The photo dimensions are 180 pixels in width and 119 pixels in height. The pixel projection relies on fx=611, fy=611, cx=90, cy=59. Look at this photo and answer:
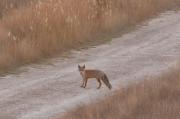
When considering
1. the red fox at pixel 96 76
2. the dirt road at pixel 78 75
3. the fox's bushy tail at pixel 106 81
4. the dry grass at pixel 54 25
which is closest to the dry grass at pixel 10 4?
the dry grass at pixel 54 25

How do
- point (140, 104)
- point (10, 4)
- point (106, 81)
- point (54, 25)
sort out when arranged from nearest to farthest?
point (140, 104) < point (106, 81) < point (54, 25) < point (10, 4)

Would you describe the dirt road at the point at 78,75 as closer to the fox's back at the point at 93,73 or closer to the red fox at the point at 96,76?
the red fox at the point at 96,76

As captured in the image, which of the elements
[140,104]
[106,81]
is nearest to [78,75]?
[106,81]

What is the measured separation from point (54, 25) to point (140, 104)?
6.39 meters

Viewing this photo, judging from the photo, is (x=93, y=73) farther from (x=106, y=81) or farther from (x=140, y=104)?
(x=140, y=104)

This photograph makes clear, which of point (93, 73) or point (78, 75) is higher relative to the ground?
point (93, 73)

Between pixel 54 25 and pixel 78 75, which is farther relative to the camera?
pixel 54 25

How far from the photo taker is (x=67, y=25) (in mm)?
14914

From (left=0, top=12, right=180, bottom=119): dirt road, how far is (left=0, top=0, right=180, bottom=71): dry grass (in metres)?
0.48

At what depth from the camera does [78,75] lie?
39.1 feet

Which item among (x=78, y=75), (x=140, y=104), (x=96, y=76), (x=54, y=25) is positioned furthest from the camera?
(x=54, y=25)

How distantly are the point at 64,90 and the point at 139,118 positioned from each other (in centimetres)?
285

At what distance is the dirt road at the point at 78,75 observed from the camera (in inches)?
385

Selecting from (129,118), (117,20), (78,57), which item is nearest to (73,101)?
(129,118)
